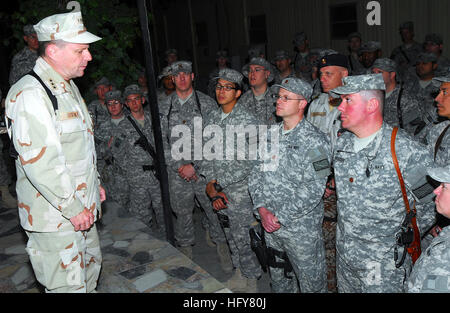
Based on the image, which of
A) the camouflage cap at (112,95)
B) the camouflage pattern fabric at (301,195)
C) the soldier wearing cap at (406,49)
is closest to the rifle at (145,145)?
the camouflage cap at (112,95)

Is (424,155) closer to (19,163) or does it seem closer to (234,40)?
(19,163)

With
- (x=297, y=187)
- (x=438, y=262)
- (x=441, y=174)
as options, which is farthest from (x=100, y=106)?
(x=438, y=262)

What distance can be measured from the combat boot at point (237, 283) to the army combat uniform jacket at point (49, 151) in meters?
2.12

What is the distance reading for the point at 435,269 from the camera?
2.10 meters

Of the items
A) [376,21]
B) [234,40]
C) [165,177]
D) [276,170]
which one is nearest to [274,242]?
[276,170]

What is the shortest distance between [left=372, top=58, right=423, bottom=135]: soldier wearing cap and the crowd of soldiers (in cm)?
2

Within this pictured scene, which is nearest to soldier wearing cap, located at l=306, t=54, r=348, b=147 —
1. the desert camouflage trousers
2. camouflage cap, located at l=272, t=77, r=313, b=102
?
camouflage cap, located at l=272, t=77, r=313, b=102

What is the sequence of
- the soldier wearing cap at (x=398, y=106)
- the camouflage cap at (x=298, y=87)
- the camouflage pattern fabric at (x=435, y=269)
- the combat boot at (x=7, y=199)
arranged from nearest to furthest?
the camouflage pattern fabric at (x=435, y=269) < the camouflage cap at (x=298, y=87) < the soldier wearing cap at (x=398, y=106) < the combat boot at (x=7, y=199)

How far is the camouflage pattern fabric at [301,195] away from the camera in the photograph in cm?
330

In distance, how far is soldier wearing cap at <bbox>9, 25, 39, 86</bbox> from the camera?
6410 millimetres

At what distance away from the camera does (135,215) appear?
5676 millimetres

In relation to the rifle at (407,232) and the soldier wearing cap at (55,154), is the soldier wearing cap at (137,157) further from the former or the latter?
the rifle at (407,232)

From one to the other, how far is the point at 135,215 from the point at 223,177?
205 centimetres

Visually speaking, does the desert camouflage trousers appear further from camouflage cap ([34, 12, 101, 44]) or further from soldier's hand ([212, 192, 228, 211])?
soldier's hand ([212, 192, 228, 211])
